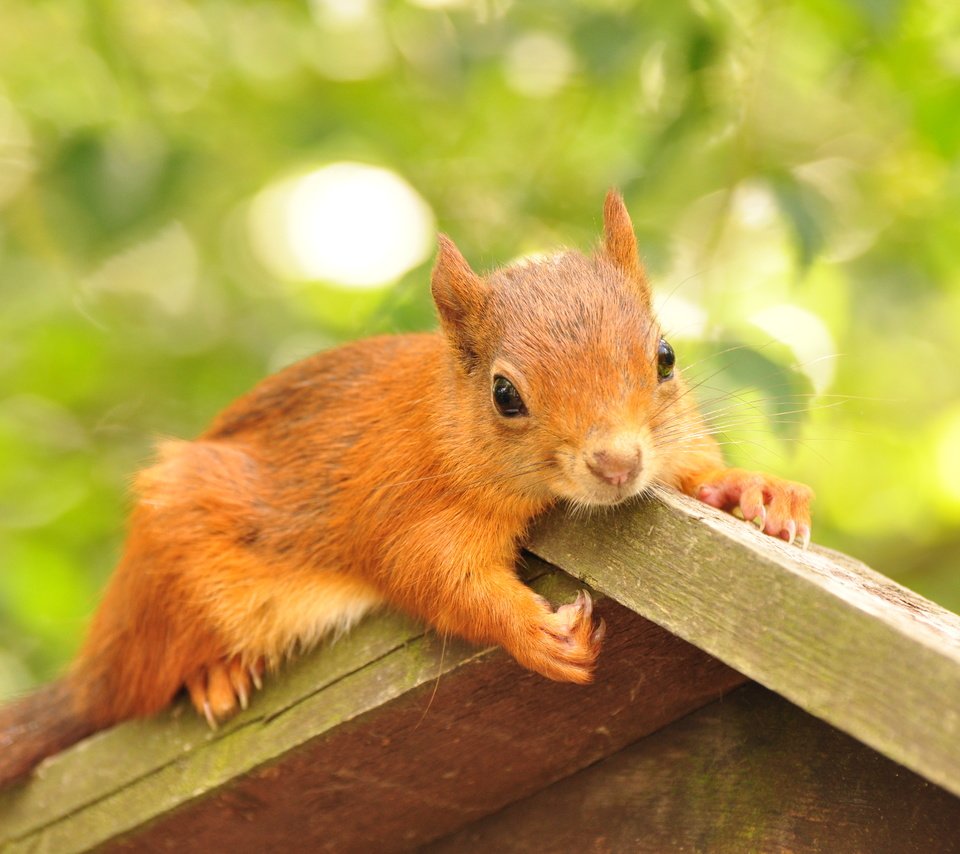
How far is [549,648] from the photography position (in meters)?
2.04

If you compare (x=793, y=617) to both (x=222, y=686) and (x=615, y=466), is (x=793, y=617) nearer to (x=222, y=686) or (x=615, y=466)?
(x=615, y=466)

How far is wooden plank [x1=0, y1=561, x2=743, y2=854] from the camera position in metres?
2.29

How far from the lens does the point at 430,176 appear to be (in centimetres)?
404

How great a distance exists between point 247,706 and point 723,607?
1216mm

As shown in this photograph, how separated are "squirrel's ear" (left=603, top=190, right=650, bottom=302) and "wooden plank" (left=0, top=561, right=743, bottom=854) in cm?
71

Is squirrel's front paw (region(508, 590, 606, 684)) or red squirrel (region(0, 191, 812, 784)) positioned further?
red squirrel (region(0, 191, 812, 784))

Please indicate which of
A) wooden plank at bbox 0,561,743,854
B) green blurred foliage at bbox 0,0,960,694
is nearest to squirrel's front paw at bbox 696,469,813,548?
wooden plank at bbox 0,561,743,854

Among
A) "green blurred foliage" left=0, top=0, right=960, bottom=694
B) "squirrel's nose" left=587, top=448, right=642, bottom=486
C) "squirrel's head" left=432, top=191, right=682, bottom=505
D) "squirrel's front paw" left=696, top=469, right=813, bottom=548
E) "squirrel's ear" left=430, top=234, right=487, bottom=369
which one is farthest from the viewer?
"green blurred foliage" left=0, top=0, right=960, bottom=694

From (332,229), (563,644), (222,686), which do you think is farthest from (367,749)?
(332,229)

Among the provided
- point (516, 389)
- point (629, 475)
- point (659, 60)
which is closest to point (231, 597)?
point (516, 389)

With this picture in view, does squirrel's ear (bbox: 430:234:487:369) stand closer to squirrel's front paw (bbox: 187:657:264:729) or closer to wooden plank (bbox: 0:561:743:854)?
wooden plank (bbox: 0:561:743:854)

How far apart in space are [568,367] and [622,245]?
0.53 meters

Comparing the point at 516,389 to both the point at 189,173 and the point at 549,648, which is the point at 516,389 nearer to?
the point at 549,648

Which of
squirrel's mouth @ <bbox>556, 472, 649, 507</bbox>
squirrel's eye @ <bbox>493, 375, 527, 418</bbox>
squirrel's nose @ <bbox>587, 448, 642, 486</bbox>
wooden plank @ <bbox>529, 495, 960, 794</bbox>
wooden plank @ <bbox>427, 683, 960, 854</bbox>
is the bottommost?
wooden plank @ <bbox>427, 683, 960, 854</bbox>
